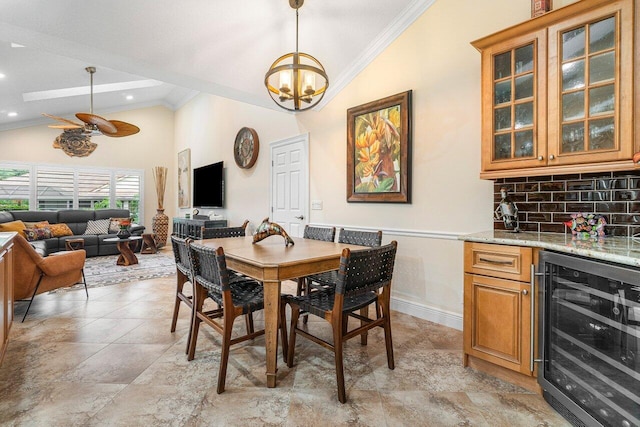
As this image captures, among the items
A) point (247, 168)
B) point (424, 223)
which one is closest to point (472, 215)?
point (424, 223)

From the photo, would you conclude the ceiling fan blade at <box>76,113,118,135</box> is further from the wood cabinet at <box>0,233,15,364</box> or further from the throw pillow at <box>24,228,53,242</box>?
the throw pillow at <box>24,228,53,242</box>

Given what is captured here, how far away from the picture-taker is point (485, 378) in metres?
1.98

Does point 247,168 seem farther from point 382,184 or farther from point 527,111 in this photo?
point 527,111

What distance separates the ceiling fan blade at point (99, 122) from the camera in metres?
4.02

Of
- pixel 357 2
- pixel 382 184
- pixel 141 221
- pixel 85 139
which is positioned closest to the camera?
pixel 357 2

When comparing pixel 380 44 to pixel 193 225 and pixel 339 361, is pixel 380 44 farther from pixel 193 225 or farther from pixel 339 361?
pixel 193 225

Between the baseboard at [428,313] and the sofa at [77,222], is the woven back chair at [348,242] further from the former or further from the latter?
the sofa at [77,222]

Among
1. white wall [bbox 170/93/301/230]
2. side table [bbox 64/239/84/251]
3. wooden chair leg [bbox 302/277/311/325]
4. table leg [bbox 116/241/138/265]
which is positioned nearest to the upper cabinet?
wooden chair leg [bbox 302/277/311/325]

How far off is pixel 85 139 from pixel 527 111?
7.21 meters

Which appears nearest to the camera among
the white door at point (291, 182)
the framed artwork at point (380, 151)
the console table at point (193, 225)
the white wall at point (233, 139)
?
the framed artwork at point (380, 151)

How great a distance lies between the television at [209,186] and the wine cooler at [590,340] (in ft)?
18.8

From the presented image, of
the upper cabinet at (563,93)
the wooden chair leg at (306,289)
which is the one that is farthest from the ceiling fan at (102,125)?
the upper cabinet at (563,93)

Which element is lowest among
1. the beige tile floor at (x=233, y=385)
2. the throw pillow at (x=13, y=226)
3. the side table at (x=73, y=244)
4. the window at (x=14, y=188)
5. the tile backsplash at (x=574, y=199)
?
the beige tile floor at (x=233, y=385)

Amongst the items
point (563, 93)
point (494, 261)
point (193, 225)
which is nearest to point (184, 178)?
point (193, 225)
